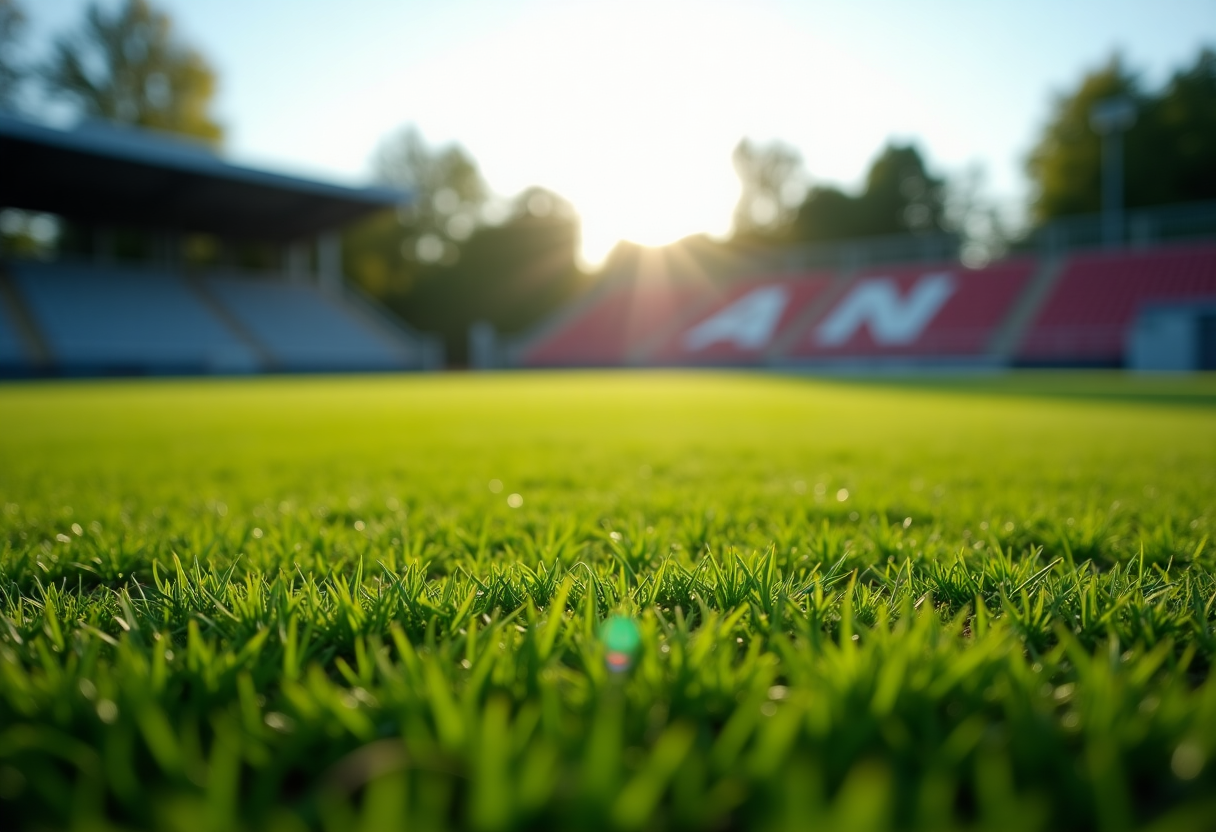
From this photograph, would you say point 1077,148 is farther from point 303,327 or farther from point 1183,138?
point 303,327

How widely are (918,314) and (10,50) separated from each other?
3588 cm

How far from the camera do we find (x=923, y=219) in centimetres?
3703

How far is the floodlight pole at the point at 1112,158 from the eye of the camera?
2108 cm

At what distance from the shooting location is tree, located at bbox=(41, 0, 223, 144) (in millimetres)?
28484

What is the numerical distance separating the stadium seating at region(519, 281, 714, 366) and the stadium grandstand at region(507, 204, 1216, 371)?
72mm

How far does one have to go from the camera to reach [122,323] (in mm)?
24141

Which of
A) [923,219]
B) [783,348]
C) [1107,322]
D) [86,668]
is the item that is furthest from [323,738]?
[923,219]

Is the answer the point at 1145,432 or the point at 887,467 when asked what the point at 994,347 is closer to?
the point at 1145,432

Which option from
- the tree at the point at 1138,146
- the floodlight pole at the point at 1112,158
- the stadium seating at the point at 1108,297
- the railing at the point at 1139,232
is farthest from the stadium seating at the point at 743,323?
the tree at the point at 1138,146

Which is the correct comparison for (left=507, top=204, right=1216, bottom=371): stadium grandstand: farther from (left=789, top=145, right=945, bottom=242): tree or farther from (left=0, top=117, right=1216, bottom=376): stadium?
(left=789, top=145, right=945, bottom=242): tree

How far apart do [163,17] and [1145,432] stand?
37.4 m

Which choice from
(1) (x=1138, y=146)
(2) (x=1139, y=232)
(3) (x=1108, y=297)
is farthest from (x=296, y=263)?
(1) (x=1138, y=146)

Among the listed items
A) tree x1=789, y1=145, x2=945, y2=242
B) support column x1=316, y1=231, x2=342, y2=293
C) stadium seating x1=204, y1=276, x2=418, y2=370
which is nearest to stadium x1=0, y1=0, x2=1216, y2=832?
stadium seating x1=204, y1=276, x2=418, y2=370

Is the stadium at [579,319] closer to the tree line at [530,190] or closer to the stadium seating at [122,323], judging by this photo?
the stadium seating at [122,323]
